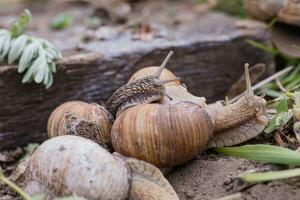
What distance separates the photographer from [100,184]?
242 cm

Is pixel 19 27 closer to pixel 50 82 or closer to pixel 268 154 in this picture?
pixel 50 82

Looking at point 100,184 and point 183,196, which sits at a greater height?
point 100,184

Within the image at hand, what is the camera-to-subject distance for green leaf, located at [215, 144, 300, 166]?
2510mm

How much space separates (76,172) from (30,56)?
147 cm

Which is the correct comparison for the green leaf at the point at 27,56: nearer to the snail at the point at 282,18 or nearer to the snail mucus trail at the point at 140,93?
the snail mucus trail at the point at 140,93

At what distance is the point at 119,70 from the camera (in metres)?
4.14

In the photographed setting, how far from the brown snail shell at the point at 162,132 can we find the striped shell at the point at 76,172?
0.55ft

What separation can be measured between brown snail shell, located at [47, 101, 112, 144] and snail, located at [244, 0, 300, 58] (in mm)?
2010

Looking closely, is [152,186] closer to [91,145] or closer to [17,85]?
[91,145]

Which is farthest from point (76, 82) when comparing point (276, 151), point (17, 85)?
point (276, 151)

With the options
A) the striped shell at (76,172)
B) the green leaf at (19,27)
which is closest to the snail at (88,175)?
the striped shell at (76,172)

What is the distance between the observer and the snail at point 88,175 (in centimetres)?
242

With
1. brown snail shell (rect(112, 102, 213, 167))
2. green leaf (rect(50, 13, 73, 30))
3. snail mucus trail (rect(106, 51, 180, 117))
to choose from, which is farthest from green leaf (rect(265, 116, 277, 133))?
green leaf (rect(50, 13, 73, 30))

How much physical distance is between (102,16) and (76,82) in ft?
4.54
